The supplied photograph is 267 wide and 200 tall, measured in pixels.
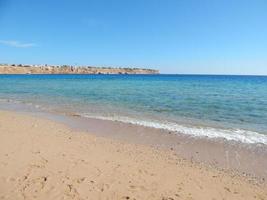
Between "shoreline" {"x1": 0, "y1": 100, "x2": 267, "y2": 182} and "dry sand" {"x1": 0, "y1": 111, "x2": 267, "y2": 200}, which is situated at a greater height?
"dry sand" {"x1": 0, "y1": 111, "x2": 267, "y2": 200}

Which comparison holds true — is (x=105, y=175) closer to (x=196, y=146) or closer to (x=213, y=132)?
(x=196, y=146)

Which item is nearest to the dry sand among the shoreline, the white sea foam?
the shoreline

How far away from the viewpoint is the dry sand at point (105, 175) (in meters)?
5.58

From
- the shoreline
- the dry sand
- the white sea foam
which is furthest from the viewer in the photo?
the white sea foam

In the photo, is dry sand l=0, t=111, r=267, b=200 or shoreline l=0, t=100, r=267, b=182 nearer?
dry sand l=0, t=111, r=267, b=200

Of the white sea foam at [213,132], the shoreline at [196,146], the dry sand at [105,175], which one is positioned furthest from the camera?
the white sea foam at [213,132]

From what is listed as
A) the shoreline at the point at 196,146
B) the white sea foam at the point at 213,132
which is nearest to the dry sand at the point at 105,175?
the shoreline at the point at 196,146

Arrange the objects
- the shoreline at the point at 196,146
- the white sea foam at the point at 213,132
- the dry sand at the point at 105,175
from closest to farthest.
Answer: the dry sand at the point at 105,175 → the shoreline at the point at 196,146 → the white sea foam at the point at 213,132

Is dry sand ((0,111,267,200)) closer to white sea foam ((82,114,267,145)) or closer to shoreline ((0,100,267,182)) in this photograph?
shoreline ((0,100,267,182))

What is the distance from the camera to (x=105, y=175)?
6.51m

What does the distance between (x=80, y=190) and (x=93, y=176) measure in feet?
2.58

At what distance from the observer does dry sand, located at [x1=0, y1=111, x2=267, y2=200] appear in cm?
558

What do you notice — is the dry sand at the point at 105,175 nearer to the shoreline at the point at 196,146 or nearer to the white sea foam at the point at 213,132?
the shoreline at the point at 196,146

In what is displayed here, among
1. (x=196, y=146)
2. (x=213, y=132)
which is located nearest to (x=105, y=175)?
(x=196, y=146)
